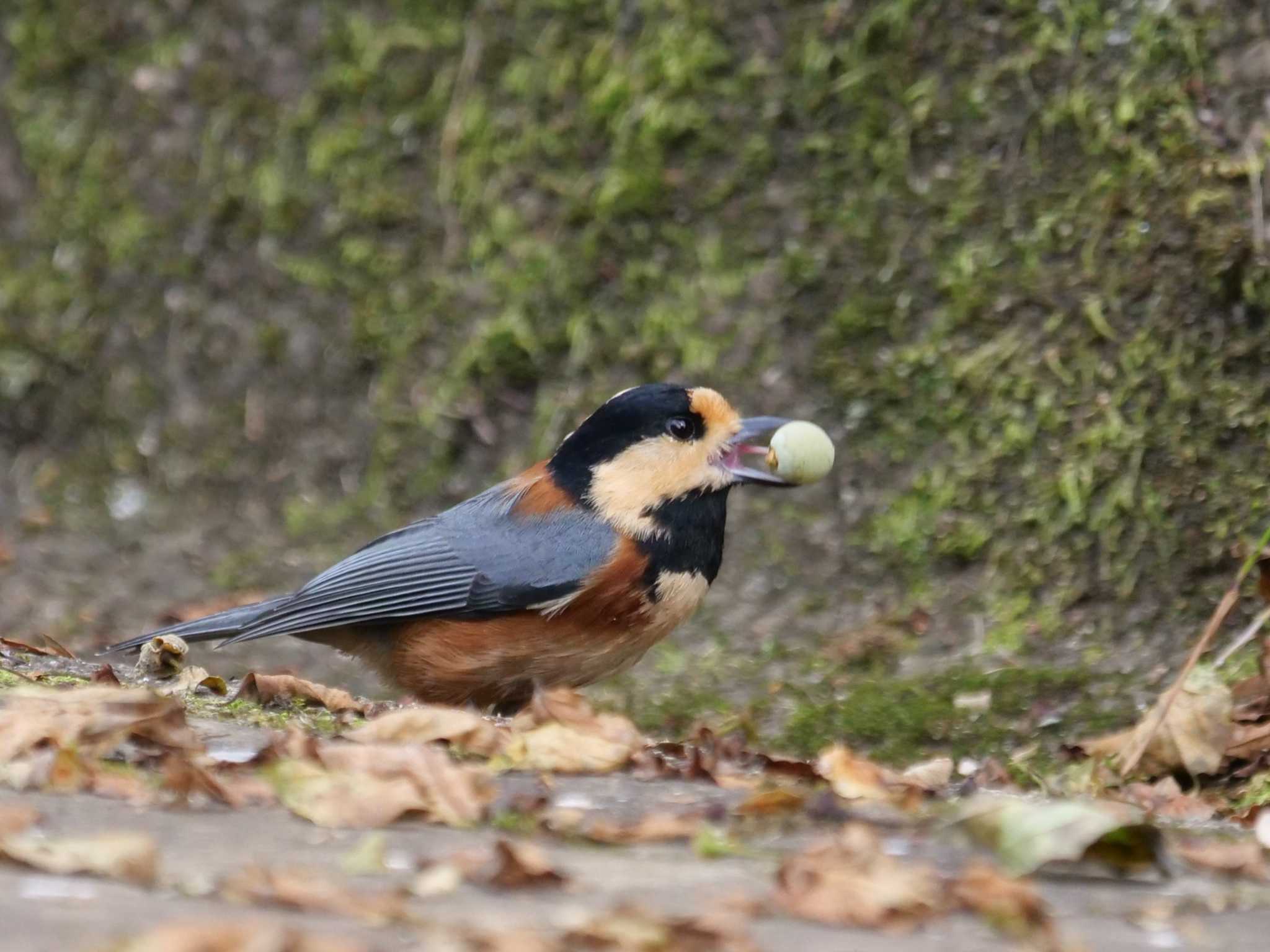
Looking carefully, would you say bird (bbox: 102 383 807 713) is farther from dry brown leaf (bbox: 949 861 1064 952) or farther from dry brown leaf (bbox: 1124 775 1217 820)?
dry brown leaf (bbox: 949 861 1064 952)

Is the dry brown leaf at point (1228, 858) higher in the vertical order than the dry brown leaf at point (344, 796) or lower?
lower

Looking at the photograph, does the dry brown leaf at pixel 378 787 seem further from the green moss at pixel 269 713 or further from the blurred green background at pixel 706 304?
the blurred green background at pixel 706 304

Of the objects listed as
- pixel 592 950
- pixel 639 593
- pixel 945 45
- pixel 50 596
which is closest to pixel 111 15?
pixel 50 596

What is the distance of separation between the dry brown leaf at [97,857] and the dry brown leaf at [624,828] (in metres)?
0.73

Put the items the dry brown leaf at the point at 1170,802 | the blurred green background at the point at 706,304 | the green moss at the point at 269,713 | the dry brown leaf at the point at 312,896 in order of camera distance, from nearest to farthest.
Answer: the dry brown leaf at the point at 312,896
the dry brown leaf at the point at 1170,802
the green moss at the point at 269,713
the blurred green background at the point at 706,304

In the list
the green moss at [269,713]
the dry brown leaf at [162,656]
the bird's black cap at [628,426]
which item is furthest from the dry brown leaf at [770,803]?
the dry brown leaf at [162,656]

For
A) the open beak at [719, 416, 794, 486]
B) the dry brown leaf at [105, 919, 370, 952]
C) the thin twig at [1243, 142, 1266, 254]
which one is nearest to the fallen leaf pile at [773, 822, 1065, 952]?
the dry brown leaf at [105, 919, 370, 952]

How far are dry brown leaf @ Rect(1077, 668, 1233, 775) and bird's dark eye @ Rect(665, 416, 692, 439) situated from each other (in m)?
1.54

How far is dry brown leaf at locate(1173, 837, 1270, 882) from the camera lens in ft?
9.18

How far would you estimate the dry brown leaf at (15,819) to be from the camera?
249cm

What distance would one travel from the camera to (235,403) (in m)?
7.60

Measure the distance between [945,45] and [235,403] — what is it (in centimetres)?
343

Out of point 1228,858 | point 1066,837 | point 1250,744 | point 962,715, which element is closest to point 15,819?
point 1066,837

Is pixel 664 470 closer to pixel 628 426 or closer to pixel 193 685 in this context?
pixel 628 426
